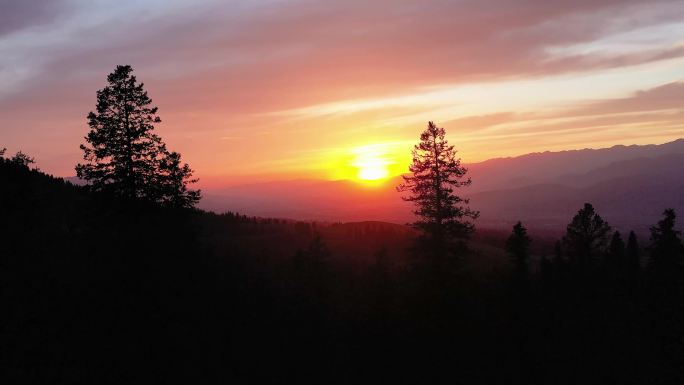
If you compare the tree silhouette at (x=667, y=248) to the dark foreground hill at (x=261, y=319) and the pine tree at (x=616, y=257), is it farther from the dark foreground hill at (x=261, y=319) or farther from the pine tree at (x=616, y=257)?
the pine tree at (x=616, y=257)

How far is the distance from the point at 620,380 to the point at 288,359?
65.2 ft

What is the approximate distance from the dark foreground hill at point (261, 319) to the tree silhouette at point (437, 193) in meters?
1.69

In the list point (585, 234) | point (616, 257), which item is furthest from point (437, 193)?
point (616, 257)

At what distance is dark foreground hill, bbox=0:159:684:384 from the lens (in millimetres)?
21094

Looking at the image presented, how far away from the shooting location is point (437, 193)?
28.9 metres

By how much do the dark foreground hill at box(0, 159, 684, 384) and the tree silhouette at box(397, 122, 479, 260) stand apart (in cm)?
169

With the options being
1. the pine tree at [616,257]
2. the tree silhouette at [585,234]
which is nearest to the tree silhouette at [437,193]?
the tree silhouette at [585,234]

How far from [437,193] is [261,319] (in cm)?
1241

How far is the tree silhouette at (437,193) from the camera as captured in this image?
28.5 metres

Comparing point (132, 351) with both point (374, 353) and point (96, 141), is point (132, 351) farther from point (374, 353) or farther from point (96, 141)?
point (374, 353)

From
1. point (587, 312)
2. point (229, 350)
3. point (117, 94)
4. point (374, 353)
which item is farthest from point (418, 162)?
point (587, 312)

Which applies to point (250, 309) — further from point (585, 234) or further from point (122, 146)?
point (585, 234)

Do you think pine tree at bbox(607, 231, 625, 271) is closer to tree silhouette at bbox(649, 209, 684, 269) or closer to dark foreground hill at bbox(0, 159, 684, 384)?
tree silhouette at bbox(649, 209, 684, 269)

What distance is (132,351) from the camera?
69.3 ft
